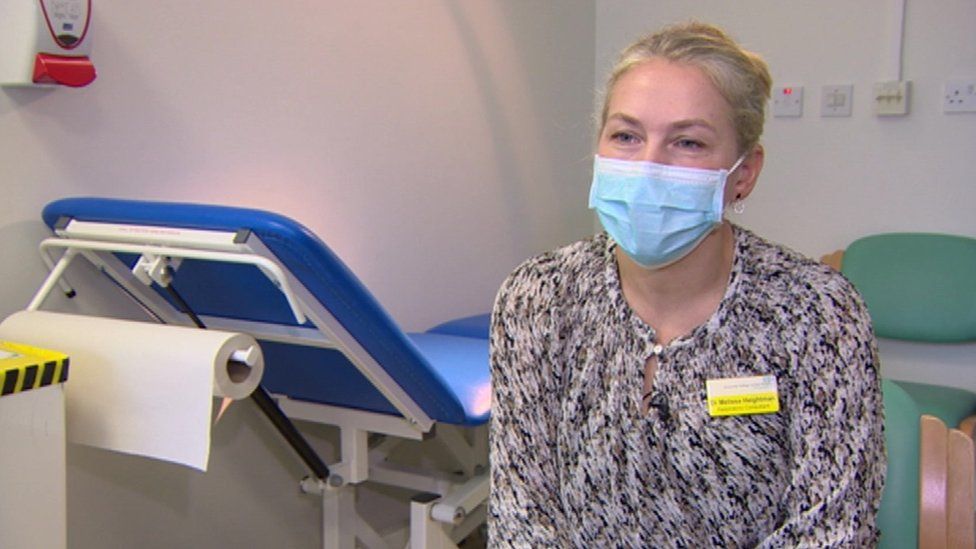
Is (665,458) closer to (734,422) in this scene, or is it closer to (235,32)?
(734,422)

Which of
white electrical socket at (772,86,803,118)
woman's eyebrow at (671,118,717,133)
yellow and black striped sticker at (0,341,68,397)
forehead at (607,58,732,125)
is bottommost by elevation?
yellow and black striped sticker at (0,341,68,397)

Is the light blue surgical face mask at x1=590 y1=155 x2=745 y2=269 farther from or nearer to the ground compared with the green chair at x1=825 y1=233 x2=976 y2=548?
farther from the ground

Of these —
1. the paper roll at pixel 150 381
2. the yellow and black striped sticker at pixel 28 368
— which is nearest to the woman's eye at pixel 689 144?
the paper roll at pixel 150 381

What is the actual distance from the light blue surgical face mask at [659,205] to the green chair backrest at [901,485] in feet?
1.43

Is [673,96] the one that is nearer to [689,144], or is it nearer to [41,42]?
[689,144]

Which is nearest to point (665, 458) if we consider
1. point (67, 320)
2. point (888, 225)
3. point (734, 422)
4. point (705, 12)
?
point (734, 422)

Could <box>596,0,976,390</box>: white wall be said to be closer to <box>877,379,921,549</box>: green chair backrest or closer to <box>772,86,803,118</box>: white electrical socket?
<box>772,86,803,118</box>: white electrical socket

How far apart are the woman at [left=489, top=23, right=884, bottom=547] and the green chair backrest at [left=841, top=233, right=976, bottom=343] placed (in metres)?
1.99

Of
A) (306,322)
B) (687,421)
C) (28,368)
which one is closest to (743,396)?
(687,421)

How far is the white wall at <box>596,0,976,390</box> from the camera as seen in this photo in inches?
127

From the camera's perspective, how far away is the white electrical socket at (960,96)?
316cm

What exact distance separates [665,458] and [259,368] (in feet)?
2.09

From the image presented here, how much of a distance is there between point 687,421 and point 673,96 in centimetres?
47

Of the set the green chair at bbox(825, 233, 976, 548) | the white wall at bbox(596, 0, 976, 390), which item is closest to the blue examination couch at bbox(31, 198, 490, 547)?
the green chair at bbox(825, 233, 976, 548)
